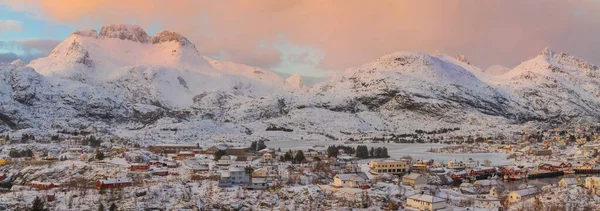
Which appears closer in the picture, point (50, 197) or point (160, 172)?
point (50, 197)

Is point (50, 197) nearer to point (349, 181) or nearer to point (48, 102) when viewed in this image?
point (349, 181)

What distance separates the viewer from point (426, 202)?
47.5 m

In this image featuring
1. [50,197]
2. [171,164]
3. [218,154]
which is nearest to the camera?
[50,197]

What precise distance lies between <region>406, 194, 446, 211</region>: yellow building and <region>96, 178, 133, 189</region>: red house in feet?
81.5

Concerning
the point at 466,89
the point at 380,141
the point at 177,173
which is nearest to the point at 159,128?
the point at 380,141

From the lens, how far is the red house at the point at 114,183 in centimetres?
5500

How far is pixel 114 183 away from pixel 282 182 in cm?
1494

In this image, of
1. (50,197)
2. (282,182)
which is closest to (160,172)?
(282,182)

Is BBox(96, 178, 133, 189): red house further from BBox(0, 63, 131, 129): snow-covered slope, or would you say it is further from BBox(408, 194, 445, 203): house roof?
BBox(0, 63, 131, 129): snow-covered slope

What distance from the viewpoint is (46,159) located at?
74.0m

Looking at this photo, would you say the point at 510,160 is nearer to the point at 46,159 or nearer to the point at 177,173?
the point at 177,173

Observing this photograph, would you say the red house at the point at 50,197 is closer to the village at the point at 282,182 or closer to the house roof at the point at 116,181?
the village at the point at 282,182

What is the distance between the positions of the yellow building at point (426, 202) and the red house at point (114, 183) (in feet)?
81.5

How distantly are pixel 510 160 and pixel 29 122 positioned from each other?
10397cm
